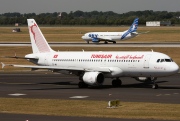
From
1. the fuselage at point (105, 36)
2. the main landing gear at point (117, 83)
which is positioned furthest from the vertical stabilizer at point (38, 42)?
the fuselage at point (105, 36)

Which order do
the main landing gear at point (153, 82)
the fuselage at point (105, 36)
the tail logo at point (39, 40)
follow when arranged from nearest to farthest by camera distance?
the main landing gear at point (153, 82)
the tail logo at point (39, 40)
the fuselage at point (105, 36)

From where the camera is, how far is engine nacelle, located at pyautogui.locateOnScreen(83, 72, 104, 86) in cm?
5906

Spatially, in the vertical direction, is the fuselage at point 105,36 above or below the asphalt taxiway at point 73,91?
below

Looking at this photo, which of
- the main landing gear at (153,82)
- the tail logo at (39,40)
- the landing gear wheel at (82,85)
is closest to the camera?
the main landing gear at (153,82)

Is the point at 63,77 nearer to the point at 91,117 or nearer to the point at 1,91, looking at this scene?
the point at 1,91

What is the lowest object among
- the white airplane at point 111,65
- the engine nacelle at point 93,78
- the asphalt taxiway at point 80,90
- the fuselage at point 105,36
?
the fuselage at point 105,36

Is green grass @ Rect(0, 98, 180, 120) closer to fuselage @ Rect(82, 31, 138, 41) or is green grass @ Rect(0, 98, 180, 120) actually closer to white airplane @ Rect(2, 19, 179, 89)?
white airplane @ Rect(2, 19, 179, 89)

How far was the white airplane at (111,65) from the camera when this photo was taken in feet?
190

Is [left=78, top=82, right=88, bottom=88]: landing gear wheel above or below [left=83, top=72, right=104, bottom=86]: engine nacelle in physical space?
below

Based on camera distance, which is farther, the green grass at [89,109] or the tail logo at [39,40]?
the tail logo at [39,40]

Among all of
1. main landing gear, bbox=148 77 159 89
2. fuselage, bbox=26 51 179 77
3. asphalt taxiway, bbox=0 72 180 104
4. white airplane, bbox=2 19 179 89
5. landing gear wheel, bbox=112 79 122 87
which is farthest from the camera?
landing gear wheel, bbox=112 79 122 87

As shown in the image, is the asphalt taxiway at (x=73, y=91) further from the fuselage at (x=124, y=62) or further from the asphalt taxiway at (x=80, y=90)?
the fuselage at (x=124, y=62)

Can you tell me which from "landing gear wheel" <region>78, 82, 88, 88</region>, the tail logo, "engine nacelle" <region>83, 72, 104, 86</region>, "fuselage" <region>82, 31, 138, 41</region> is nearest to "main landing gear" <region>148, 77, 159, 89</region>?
"engine nacelle" <region>83, 72, 104, 86</region>

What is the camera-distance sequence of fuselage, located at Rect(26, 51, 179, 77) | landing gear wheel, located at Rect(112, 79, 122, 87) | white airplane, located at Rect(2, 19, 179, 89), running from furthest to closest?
landing gear wheel, located at Rect(112, 79, 122, 87), white airplane, located at Rect(2, 19, 179, 89), fuselage, located at Rect(26, 51, 179, 77)
